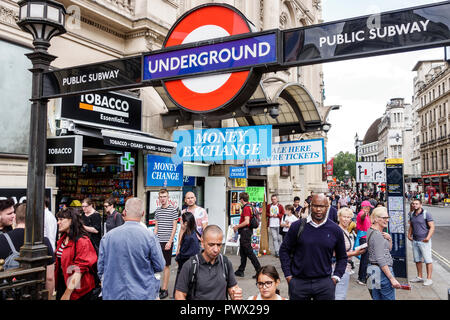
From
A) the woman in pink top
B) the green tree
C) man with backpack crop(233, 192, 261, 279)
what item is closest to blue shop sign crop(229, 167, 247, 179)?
man with backpack crop(233, 192, 261, 279)

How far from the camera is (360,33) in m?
3.08

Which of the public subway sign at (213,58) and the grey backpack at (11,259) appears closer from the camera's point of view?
the public subway sign at (213,58)

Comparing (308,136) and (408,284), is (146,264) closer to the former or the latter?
(408,284)

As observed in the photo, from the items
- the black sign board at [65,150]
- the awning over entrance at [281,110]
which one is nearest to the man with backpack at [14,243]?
the black sign board at [65,150]

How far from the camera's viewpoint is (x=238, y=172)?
13195 mm

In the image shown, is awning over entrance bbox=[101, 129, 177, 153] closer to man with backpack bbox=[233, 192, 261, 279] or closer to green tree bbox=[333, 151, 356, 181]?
man with backpack bbox=[233, 192, 261, 279]

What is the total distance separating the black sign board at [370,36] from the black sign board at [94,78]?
173 cm

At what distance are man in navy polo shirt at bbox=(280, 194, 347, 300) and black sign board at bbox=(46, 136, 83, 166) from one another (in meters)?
2.73

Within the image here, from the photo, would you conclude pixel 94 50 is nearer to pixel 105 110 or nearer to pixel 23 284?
pixel 105 110

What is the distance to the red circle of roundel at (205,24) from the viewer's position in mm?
3469

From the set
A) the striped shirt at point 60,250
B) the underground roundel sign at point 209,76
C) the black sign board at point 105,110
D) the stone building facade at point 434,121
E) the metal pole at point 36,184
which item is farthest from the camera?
the stone building facade at point 434,121

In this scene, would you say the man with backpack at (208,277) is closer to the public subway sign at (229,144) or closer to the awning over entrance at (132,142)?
the public subway sign at (229,144)

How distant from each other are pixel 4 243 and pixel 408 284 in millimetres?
7316

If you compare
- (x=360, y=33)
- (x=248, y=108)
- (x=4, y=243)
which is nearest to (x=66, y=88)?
(x=4, y=243)
